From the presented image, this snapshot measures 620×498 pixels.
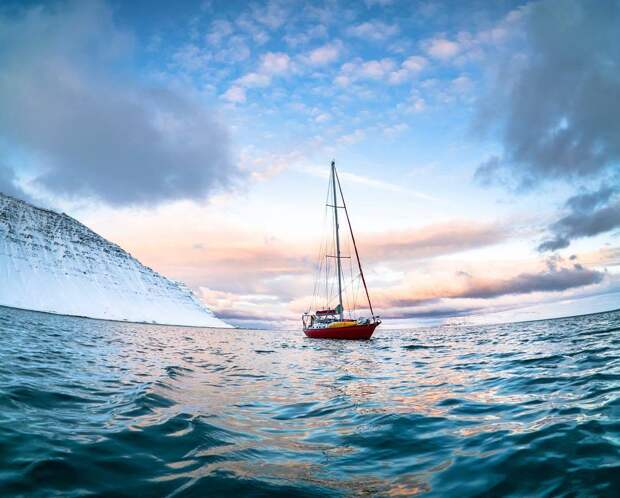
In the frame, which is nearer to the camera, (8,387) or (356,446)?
(356,446)

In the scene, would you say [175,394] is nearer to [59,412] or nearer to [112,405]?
[112,405]

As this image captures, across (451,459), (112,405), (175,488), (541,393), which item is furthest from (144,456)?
(541,393)

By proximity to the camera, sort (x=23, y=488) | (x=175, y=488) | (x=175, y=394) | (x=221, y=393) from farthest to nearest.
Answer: (x=221, y=393)
(x=175, y=394)
(x=175, y=488)
(x=23, y=488)

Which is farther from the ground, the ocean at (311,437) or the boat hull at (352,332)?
the ocean at (311,437)

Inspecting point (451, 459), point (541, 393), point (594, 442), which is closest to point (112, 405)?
point (451, 459)

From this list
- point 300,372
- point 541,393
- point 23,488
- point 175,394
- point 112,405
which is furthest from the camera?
point 300,372

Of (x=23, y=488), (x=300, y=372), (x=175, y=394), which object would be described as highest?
(x=23, y=488)

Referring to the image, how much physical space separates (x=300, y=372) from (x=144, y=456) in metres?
12.6

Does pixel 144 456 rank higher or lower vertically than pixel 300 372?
higher

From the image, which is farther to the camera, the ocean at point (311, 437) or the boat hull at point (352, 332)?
the boat hull at point (352, 332)

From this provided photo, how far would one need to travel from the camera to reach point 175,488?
4.08 metres

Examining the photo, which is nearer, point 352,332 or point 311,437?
point 311,437

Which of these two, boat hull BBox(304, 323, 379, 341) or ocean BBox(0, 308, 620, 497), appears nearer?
ocean BBox(0, 308, 620, 497)

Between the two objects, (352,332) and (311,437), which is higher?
(311,437)
